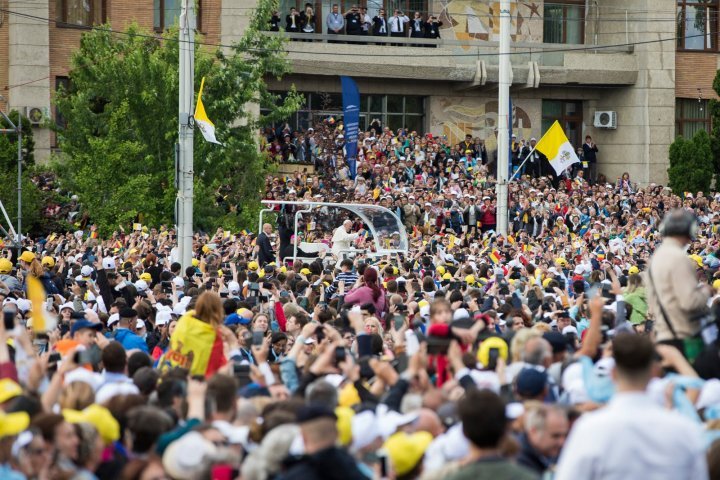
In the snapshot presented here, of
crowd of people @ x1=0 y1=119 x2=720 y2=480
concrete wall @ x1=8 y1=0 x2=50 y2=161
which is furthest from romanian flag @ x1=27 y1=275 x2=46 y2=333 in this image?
concrete wall @ x1=8 y1=0 x2=50 y2=161

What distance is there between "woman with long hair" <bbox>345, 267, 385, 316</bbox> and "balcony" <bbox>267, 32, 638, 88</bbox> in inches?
1137

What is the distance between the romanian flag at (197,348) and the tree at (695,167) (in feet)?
121

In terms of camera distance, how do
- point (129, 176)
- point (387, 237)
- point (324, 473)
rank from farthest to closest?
point (129, 176)
point (387, 237)
point (324, 473)

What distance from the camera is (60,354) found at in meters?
10.8

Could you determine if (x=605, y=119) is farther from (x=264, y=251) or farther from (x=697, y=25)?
(x=264, y=251)

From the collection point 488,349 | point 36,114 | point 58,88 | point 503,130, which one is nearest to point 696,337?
point 488,349

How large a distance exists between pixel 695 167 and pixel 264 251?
23.9 meters

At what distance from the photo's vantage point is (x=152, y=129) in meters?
35.0

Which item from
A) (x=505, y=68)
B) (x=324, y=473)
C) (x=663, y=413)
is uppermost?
(x=505, y=68)

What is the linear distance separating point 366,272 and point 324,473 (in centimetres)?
1011

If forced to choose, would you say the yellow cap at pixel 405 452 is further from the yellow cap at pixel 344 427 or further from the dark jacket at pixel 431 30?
the dark jacket at pixel 431 30

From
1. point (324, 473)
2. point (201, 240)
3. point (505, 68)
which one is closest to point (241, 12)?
point (505, 68)

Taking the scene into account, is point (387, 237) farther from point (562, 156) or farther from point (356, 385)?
point (356, 385)

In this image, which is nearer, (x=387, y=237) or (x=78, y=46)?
(x=387, y=237)
